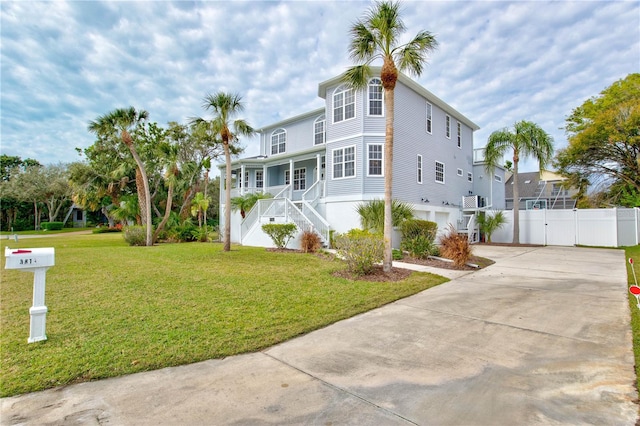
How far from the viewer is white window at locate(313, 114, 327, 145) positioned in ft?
66.6

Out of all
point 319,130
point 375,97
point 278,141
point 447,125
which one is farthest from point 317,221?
point 447,125

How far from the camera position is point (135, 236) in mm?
18125

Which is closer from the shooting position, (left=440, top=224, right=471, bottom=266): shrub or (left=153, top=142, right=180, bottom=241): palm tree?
(left=440, top=224, right=471, bottom=266): shrub

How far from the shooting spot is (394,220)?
44.0ft

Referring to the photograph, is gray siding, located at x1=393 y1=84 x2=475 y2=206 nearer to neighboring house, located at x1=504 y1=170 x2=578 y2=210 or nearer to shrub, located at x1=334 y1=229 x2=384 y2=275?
shrub, located at x1=334 y1=229 x2=384 y2=275

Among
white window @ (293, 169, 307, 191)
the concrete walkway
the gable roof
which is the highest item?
the gable roof

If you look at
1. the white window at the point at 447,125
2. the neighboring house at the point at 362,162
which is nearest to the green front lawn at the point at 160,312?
the neighboring house at the point at 362,162

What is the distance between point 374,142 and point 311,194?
15.1 feet

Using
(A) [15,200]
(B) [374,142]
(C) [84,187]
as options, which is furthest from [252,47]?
(A) [15,200]

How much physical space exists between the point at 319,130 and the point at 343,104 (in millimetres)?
4216

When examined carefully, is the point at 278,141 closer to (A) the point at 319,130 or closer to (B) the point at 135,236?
(A) the point at 319,130

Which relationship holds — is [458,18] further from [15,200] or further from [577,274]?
[15,200]

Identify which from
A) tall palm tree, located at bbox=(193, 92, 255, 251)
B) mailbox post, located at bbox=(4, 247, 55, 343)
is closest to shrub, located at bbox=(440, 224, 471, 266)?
tall palm tree, located at bbox=(193, 92, 255, 251)

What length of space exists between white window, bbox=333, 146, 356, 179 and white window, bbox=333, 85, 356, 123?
1.71m
